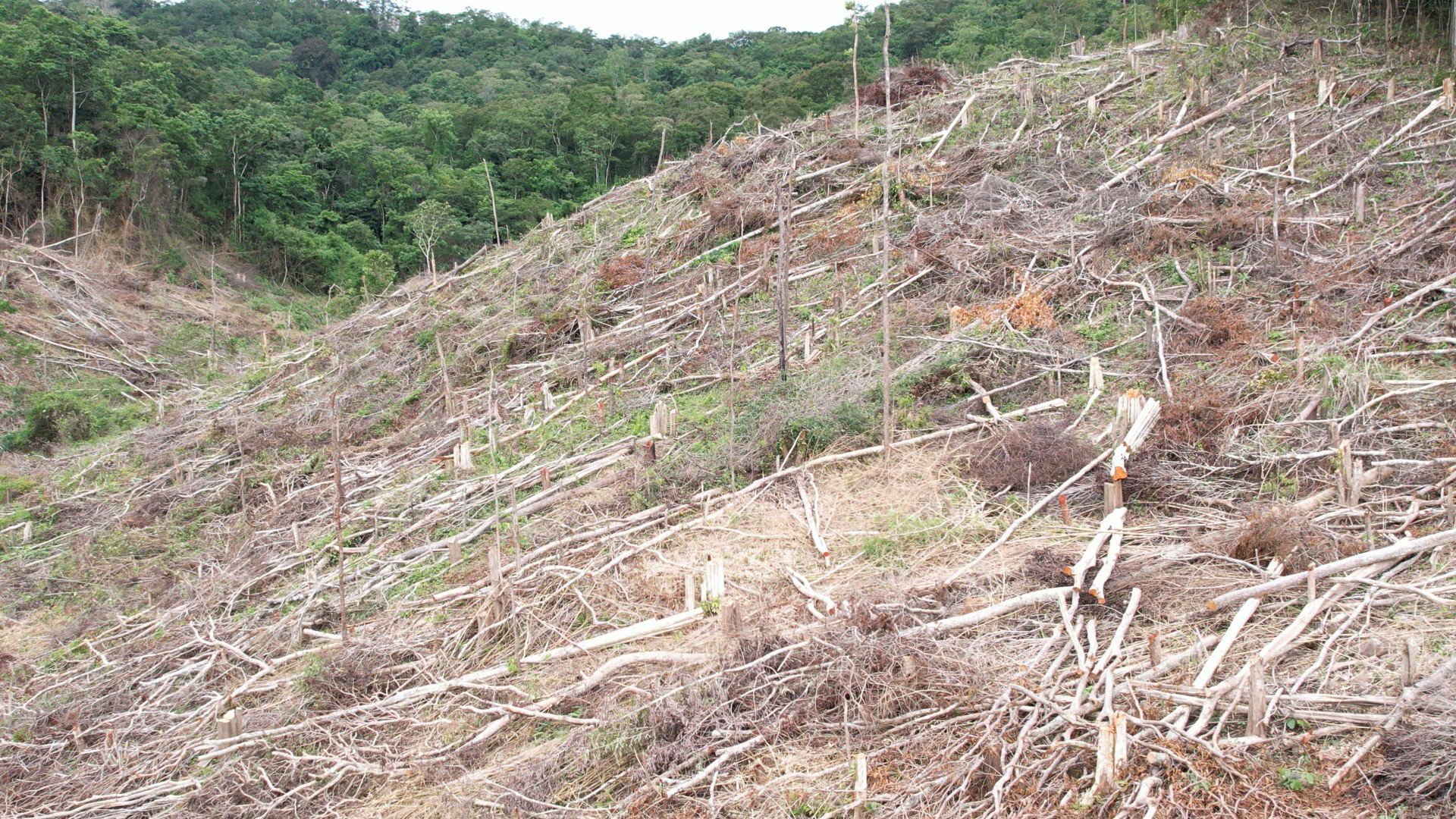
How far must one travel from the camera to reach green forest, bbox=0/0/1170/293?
72.3ft

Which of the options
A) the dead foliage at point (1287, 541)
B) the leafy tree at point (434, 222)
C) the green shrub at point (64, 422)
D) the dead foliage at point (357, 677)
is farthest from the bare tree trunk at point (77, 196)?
the dead foliage at point (1287, 541)

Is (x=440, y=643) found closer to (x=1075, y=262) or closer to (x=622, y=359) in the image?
(x=622, y=359)

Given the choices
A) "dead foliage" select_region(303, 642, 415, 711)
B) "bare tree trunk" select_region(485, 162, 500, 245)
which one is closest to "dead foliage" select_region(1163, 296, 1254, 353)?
"dead foliage" select_region(303, 642, 415, 711)

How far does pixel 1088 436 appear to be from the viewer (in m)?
6.98

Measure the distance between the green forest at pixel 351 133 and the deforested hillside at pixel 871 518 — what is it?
700 centimetres

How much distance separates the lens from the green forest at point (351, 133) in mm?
22047

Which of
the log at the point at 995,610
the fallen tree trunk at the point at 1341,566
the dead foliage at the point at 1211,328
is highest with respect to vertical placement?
the dead foliage at the point at 1211,328

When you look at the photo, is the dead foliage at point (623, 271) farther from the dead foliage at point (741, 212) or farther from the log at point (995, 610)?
the log at point (995, 610)

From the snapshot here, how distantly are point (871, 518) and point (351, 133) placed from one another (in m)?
27.1

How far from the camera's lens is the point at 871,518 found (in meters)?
6.64

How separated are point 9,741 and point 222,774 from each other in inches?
76.8

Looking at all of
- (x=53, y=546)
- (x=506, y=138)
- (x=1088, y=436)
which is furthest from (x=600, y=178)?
(x=1088, y=436)

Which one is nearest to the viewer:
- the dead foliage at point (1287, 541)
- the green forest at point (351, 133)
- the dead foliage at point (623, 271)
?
the dead foliage at point (1287, 541)

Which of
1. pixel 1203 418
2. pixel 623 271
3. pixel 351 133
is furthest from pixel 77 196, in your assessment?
pixel 1203 418
